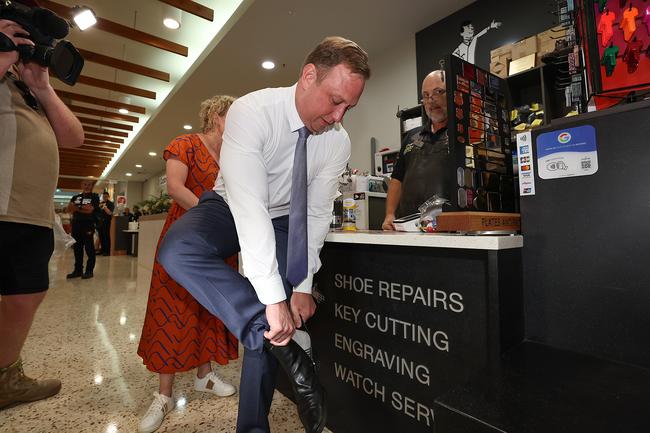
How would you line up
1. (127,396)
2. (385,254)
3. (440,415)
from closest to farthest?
1. (440,415)
2. (385,254)
3. (127,396)

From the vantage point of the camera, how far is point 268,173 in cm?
111

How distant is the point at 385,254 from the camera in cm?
114

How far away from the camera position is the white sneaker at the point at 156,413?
130 centimetres

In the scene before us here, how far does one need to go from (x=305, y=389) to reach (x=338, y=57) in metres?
0.89

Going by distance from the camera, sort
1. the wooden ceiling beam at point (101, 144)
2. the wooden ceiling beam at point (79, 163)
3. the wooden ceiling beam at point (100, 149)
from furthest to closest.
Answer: the wooden ceiling beam at point (79, 163)
the wooden ceiling beam at point (100, 149)
the wooden ceiling beam at point (101, 144)

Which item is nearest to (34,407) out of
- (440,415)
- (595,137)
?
(440,415)

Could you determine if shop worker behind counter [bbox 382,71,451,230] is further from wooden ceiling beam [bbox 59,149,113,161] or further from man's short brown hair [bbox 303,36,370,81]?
wooden ceiling beam [bbox 59,149,113,161]

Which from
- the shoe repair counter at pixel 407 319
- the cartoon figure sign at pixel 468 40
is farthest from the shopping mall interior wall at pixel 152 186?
the shoe repair counter at pixel 407 319

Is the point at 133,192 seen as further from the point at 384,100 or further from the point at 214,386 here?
the point at 214,386

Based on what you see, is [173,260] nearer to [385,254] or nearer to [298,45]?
[385,254]

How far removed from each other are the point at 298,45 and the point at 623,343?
4138 mm

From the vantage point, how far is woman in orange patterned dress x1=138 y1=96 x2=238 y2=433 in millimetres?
1413

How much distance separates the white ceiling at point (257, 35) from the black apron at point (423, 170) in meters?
1.92

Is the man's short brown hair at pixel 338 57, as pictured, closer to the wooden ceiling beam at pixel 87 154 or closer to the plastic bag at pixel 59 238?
the plastic bag at pixel 59 238
